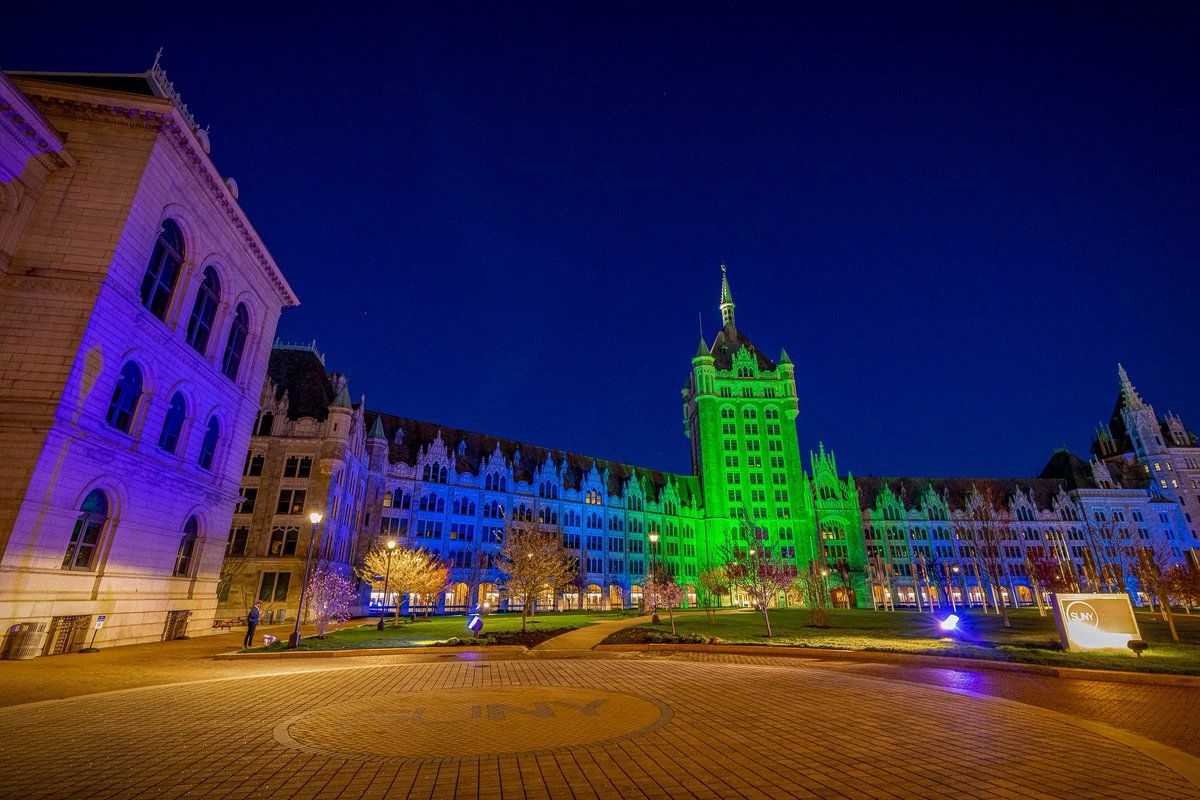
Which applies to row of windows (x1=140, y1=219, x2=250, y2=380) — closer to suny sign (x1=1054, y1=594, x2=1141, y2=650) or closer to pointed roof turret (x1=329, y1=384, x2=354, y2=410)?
pointed roof turret (x1=329, y1=384, x2=354, y2=410)

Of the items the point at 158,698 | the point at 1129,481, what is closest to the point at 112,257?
the point at 158,698

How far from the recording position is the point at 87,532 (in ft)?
66.4

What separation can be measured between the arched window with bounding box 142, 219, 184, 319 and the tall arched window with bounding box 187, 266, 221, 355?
Answer: 172 cm

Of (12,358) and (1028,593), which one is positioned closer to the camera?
(12,358)

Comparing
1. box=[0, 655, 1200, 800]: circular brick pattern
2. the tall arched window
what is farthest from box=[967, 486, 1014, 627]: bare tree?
the tall arched window

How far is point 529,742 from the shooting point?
744 cm

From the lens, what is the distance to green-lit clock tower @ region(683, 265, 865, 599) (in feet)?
287

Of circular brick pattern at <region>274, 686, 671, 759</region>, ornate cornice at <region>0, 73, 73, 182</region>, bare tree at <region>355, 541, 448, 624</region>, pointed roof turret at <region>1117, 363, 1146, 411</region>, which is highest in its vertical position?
pointed roof turret at <region>1117, 363, 1146, 411</region>

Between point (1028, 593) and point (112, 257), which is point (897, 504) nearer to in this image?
point (1028, 593)

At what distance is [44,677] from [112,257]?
566 inches

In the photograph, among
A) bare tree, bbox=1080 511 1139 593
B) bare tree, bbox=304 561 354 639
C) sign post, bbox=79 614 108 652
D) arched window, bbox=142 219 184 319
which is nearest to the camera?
sign post, bbox=79 614 108 652

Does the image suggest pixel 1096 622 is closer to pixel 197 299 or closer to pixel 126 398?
pixel 126 398

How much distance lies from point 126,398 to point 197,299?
7.02 metres

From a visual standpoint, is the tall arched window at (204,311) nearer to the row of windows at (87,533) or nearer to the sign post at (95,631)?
the row of windows at (87,533)
